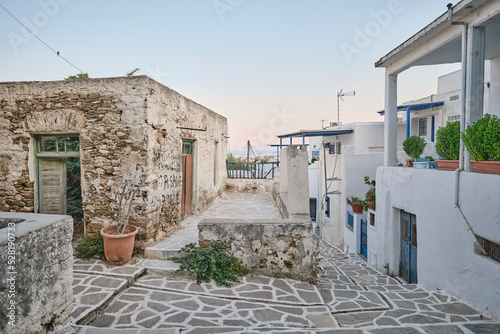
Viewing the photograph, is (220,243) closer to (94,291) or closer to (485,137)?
(94,291)

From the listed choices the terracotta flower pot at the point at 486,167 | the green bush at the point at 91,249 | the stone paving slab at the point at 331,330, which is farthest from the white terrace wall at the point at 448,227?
the green bush at the point at 91,249

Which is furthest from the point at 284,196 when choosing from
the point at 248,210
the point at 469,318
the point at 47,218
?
the point at 47,218

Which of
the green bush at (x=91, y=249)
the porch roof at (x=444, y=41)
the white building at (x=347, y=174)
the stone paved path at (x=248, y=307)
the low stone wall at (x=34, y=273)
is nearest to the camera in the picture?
the low stone wall at (x=34, y=273)

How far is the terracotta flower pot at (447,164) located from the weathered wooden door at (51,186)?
8.23m

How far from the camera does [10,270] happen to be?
7.48ft

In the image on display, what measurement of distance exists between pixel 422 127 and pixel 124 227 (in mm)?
15955

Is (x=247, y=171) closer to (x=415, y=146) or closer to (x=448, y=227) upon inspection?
(x=415, y=146)

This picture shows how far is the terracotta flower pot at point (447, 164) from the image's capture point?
5.60m

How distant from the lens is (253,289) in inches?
179

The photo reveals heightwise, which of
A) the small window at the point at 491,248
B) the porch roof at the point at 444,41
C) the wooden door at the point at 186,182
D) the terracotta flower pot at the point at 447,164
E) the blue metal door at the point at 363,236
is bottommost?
the blue metal door at the point at 363,236

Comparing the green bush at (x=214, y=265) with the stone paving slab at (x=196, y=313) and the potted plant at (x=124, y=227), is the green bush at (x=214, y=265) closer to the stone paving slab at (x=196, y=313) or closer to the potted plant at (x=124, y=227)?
the stone paving slab at (x=196, y=313)

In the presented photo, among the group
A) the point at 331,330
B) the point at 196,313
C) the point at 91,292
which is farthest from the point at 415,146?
the point at 91,292

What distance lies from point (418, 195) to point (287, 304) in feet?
13.3

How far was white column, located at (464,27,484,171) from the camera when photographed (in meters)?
5.09
